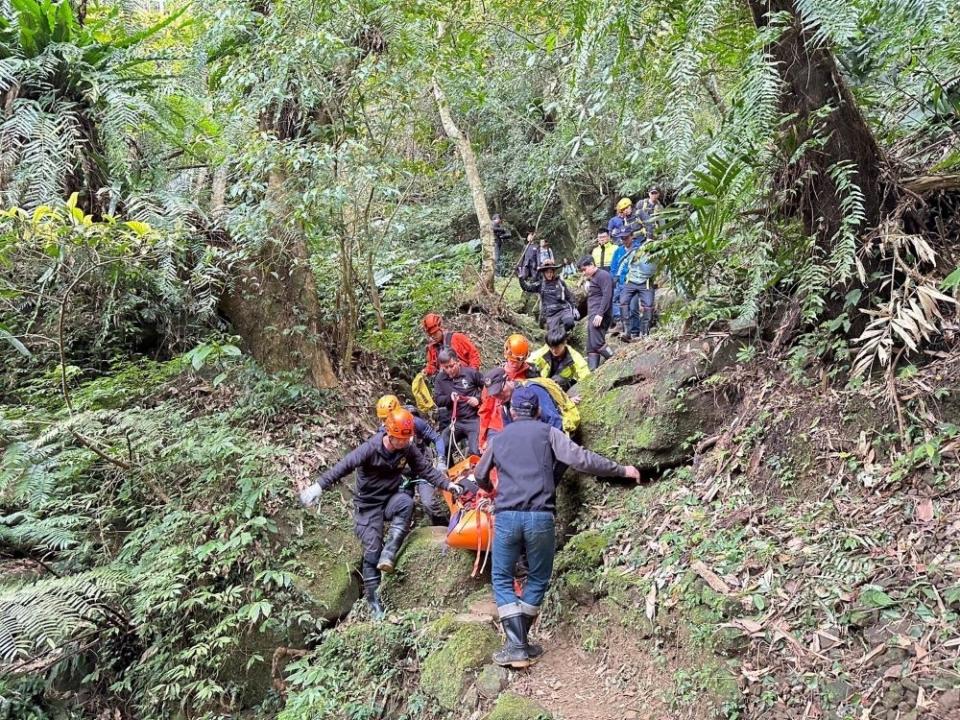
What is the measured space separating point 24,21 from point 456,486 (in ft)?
20.8

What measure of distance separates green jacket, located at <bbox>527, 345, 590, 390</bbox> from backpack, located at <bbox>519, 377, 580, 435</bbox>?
1.13 metres

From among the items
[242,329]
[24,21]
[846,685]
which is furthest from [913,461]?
[24,21]

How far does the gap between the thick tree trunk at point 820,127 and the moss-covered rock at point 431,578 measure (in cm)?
450

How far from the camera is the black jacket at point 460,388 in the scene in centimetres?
813

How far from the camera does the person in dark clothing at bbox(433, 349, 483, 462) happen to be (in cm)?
809

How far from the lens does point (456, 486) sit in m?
6.50

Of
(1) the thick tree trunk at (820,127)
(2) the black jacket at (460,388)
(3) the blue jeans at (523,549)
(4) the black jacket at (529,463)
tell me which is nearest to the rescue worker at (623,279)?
(2) the black jacket at (460,388)

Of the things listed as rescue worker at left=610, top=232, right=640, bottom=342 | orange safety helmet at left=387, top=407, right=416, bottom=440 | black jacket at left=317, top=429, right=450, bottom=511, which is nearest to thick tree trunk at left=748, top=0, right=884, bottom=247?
orange safety helmet at left=387, top=407, right=416, bottom=440

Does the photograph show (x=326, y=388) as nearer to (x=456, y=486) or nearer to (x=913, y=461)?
(x=456, y=486)

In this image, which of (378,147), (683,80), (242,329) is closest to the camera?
(683,80)

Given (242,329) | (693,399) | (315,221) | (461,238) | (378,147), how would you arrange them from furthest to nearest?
1. (461,238)
2. (242,329)
3. (378,147)
4. (315,221)
5. (693,399)

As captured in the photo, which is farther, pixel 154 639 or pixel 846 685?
pixel 154 639

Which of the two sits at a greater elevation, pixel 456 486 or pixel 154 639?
pixel 456 486

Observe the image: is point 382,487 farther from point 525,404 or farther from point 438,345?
point 438,345
